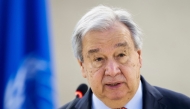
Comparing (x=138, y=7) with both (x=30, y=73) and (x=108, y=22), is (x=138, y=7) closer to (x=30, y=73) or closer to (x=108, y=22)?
(x=108, y=22)

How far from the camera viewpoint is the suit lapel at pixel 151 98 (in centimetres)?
196

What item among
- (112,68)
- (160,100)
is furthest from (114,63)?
(160,100)

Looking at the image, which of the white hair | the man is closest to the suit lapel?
the man

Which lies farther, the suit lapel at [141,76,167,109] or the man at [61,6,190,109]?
the suit lapel at [141,76,167,109]

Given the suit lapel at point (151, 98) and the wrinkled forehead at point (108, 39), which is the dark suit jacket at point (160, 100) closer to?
the suit lapel at point (151, 98)

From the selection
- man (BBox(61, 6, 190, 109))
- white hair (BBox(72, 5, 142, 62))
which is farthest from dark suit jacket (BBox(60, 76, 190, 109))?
white hair (BBox(72, 5, 142, 62))

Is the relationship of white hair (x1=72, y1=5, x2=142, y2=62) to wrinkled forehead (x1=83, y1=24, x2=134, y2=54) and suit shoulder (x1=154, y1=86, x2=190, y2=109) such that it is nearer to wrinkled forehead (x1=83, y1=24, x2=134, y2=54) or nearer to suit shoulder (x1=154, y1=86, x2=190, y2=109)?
wrinkled forehead (x1=83, y1=24, x2=134, y2=54)

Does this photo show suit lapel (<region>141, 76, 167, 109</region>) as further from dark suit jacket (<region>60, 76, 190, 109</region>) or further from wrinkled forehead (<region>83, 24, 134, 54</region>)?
wrinkled forehead (<region>83, 24, 134, 54</region>)

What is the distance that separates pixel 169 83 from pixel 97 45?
10.2 feet

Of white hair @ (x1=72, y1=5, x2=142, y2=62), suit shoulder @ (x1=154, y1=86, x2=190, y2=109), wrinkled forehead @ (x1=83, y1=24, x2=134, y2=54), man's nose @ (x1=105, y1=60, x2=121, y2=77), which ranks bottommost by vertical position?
suit shoulder @ (x1=154, y1=86, x2=190, y2=109)

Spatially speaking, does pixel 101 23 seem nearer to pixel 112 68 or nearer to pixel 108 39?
pixel 108 39

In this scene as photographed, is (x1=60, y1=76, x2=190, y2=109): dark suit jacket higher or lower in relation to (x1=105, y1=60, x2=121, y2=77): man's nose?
lower

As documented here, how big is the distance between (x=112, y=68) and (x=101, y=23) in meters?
0.26

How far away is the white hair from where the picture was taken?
191cm
